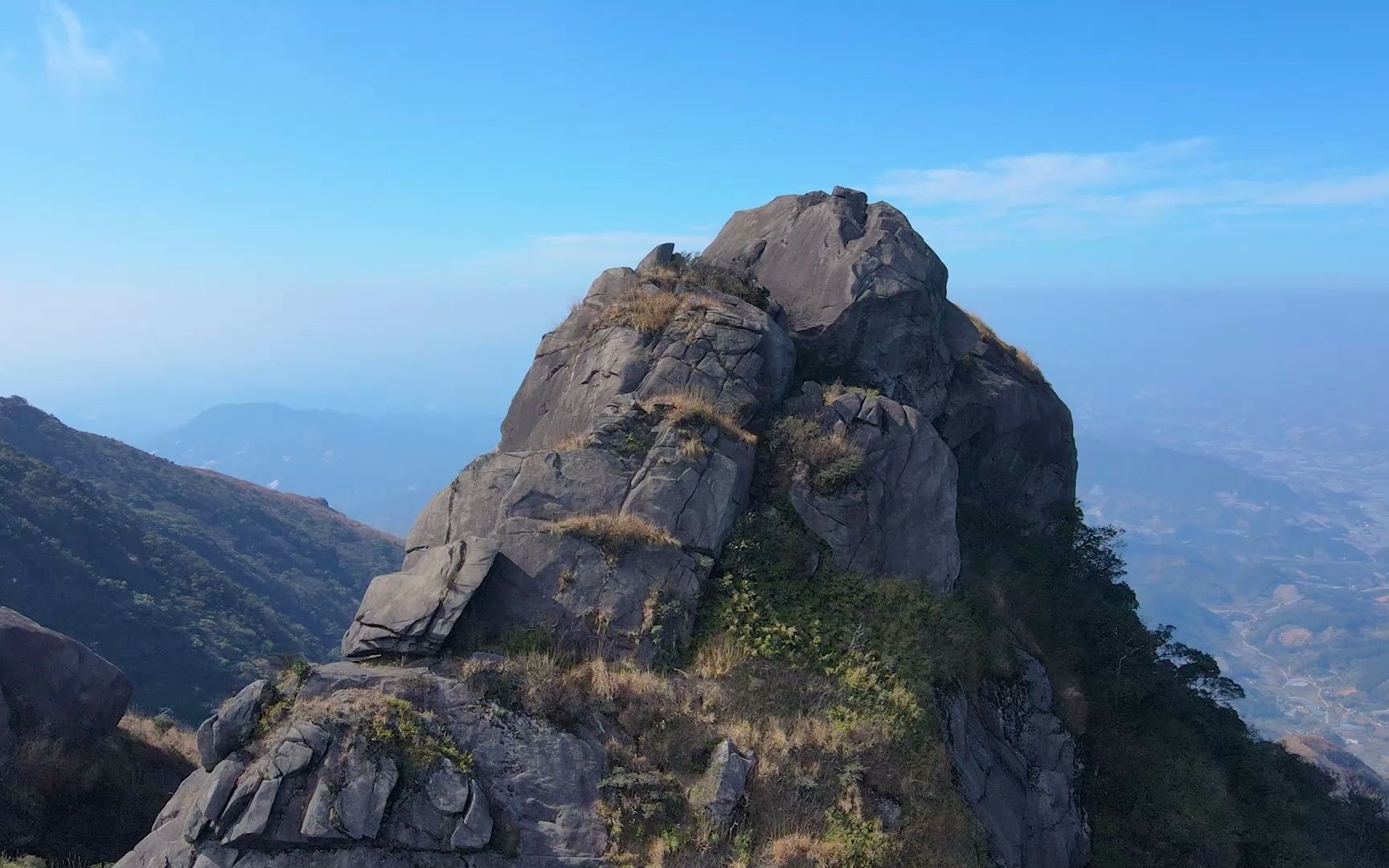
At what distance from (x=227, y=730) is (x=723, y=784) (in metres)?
6.80

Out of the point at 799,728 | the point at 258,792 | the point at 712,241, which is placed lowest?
the point at 258,792

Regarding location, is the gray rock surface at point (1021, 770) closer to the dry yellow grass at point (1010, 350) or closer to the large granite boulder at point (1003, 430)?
the large granite boulder at point (1003, 430)

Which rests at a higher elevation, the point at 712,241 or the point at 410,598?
the point at 712,241

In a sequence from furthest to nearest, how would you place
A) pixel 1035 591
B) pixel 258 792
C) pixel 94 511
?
pixel 94 511
pixel 1035 591
pixel 258 792

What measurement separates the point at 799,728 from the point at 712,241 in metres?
17.5

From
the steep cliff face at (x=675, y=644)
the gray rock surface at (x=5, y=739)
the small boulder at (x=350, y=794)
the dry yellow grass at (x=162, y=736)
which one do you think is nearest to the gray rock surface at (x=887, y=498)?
the steep cliff face at (x=675, y=644)

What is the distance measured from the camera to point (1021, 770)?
14180 millimetres

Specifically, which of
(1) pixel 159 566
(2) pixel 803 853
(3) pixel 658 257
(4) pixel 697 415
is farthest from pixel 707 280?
(1) pixel 159 566

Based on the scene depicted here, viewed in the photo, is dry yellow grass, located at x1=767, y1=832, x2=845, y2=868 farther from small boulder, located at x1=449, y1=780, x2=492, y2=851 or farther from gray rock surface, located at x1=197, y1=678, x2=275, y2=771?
gray rock surface, located at x1=197, y1=678, x2=275, y2=771

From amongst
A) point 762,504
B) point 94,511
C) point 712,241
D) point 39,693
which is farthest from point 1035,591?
point 94,511

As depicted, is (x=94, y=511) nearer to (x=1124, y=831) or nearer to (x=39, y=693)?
(x=39, y=693)

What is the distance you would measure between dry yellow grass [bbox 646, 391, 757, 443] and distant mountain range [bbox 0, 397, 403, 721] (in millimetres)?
8291

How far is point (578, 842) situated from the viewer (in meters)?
10.4

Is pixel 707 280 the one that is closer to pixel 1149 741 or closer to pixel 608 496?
pixel 608 496
